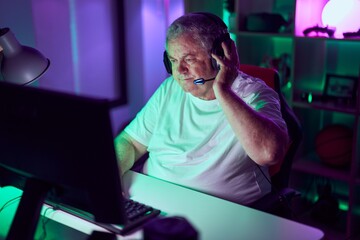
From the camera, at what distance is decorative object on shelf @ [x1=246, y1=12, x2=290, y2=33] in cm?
279

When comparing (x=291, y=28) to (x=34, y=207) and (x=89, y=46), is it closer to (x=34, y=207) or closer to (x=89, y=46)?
(x=89, y=46)

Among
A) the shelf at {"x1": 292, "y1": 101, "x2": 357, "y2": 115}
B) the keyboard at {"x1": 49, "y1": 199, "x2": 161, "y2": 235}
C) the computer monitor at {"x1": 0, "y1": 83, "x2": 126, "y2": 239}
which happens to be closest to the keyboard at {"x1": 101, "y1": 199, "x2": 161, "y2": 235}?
the keyboard at {"x1": 49, "y1": 199, "x2": 161, "y2": 235}

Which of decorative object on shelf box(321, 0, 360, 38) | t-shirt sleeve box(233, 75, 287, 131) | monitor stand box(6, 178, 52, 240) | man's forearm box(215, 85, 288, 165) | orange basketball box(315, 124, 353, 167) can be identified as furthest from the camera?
orange basketball box(315, 124, 353, 167)

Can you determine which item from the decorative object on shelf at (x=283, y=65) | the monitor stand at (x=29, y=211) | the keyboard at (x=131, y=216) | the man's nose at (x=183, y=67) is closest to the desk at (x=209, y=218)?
the keyboard at (x=131, y=216)

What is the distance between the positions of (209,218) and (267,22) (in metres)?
1.69

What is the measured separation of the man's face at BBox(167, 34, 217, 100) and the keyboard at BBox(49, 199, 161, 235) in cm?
58

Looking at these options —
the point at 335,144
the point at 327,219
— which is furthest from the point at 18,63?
the point at 327,219

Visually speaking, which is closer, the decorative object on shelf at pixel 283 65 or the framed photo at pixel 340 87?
the framed photo at pixel 340 87

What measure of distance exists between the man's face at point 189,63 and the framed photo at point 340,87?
119 centimetres

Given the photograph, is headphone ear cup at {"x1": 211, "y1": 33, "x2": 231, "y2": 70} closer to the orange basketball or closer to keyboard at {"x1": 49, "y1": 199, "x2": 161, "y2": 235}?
keyboard at {"x1": 49, "y1": 199, "x2": 161, "y2": 235}

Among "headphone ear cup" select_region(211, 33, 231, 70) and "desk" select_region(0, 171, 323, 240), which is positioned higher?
"headphone ear cup" select_region(211, 33, 231, 70)

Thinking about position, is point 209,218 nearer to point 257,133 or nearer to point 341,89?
point 257,133

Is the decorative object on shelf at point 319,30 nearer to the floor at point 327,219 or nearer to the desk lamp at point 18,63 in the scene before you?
the floor at point 327,219

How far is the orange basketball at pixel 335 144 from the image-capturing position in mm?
2650
